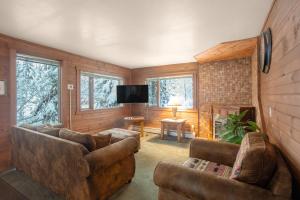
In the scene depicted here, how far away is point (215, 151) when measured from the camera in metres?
2.04

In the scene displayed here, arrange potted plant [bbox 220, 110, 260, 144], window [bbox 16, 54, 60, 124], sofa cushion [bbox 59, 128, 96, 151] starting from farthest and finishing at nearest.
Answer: window [bbox 16, 54, 60, 124] < potted plant [bbox 220, 110, 260, 144] < sofa cushion [bbox 59, 128, 96, 151]

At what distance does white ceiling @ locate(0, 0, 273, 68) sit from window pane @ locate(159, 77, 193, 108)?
1.78 meters

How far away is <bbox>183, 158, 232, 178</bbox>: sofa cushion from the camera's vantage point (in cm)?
170

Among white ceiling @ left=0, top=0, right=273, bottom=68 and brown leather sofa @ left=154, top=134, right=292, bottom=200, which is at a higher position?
white ceiling @ left=0, top=0, right=273, bottom=68

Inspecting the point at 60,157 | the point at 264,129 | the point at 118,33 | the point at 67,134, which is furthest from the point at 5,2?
the point at 264,129

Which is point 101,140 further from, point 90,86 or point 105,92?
point 105,92

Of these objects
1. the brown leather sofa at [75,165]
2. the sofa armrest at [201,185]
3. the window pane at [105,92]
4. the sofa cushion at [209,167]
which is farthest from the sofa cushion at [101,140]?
the window pane at [105,92]

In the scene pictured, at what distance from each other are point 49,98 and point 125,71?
8.98 ft

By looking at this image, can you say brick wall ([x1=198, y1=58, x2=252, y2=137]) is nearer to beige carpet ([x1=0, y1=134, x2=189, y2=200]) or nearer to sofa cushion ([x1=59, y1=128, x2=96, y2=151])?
beige carpet ([x1=0, y1=134, x2=189, y2=200])

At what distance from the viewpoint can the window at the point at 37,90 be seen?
3.12m

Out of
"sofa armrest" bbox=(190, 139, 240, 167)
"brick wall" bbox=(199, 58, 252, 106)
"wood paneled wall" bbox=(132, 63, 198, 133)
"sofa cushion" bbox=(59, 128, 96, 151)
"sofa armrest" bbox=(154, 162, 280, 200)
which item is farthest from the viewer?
"wood paneled wall" bbox=(132, 63, 198, 133)

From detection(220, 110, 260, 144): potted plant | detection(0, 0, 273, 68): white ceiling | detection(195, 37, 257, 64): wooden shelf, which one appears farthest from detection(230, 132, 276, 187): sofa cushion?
detection(195, 37, 257, 64): wooden shelf

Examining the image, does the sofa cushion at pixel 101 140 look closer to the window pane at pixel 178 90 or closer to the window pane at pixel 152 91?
the window pane at pixel 178 90

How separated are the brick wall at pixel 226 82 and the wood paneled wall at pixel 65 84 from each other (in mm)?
2712
